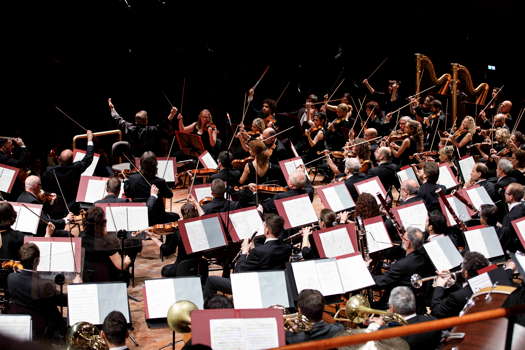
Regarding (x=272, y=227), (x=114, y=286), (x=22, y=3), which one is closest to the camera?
(x=114, y=286)

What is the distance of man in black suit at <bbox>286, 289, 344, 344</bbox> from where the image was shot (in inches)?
169

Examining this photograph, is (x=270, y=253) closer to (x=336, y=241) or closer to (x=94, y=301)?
(x=336, y=241)

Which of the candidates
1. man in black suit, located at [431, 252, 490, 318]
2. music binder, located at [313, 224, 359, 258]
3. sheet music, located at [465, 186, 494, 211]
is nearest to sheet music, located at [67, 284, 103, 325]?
music binder, located at [313, 224, 359, 258]

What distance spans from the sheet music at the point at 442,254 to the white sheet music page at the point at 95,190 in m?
3.85

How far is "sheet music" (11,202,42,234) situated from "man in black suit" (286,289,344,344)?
10.7 ft

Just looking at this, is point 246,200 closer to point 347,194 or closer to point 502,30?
point 347,194

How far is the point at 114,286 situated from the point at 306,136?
280 inches

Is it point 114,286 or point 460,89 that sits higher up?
point 460,89

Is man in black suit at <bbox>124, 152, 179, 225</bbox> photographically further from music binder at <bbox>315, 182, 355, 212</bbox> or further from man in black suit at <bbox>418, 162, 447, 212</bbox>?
man in black suit at <bbox>418, 162, 447, 212</bbox>

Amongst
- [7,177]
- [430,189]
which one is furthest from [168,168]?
[430,189]

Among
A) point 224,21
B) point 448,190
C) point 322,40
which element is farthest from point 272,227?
point 322,40

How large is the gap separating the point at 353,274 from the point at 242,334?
1.51 meters

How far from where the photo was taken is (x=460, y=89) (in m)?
13.6

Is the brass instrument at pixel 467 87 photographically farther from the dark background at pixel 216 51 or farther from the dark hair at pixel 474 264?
the dark hair at pixel 474 264
